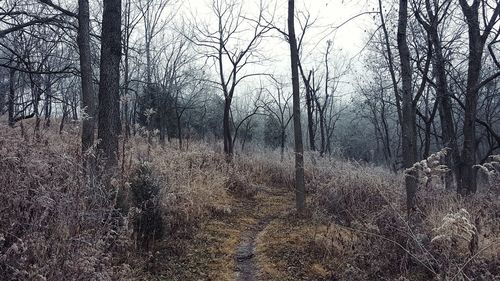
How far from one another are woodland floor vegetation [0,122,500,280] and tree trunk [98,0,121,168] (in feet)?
2.27

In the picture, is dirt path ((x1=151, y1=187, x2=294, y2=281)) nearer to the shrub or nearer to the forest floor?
the forest floor

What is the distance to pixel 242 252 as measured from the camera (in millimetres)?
5984

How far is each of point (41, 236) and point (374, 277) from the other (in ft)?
11.7

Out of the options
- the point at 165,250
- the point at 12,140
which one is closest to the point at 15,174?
the point at 12,140

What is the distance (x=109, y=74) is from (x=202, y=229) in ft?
10.2

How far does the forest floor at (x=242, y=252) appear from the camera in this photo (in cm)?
499

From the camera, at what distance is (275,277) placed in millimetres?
4984

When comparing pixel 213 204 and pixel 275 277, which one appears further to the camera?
pixel 213 204

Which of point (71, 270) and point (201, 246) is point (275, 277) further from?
A: point (71, 270)

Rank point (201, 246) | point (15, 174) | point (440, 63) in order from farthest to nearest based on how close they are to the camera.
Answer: point (440, 63), point (201, 246), point (15, 174)

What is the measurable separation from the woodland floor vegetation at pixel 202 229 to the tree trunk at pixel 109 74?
2.27 feet

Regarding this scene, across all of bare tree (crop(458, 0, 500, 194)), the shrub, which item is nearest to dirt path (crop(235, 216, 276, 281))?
the shrub

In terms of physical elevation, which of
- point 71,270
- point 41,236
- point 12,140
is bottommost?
point 71,270

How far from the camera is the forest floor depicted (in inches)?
196
